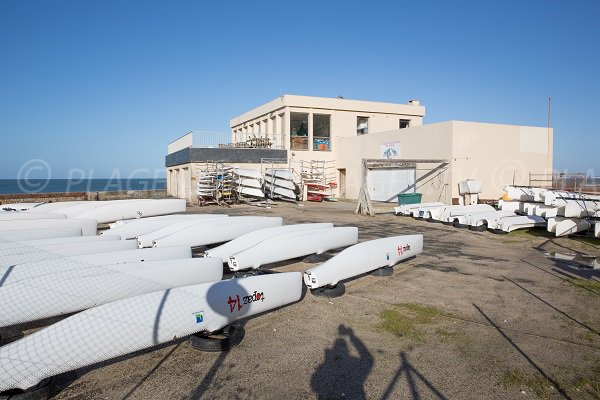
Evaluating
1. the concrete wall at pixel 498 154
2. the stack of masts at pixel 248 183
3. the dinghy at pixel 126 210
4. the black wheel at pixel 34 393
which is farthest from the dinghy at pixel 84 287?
the stack of masts at pixel 248 183

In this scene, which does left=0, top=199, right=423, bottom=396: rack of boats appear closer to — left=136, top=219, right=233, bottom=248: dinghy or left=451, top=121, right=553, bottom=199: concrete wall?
left=136, top=219, right=233, bottom=248: dinghy

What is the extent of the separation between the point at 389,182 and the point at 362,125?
25.4 feet

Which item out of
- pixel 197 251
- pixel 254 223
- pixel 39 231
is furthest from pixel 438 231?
pixel 39 231

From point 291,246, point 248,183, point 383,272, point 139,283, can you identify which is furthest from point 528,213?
point 248,183

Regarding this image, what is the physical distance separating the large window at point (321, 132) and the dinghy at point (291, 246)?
19.1 meters

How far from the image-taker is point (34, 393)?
3740 mm

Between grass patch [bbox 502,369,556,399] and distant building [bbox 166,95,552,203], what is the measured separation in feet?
46.7

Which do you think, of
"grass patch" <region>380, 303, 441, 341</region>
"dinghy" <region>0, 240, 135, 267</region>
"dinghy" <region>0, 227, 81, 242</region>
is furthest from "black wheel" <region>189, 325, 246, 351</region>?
"dinghy" <region>0, 227, 81, 242</region>

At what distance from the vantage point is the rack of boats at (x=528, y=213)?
41.1ft

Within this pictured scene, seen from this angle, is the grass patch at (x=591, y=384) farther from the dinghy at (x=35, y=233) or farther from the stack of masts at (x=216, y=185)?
the stack of masts at (x=216, y=185)

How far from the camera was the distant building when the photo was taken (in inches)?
783

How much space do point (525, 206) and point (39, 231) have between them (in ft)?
52.5

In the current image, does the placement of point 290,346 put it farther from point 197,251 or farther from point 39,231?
point 39,231

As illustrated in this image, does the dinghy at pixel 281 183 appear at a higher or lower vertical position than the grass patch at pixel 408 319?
higher
